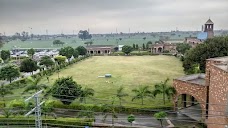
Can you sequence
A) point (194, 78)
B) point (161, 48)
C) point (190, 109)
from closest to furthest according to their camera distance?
point (190, 109), point (194, 78), point (161, 48)


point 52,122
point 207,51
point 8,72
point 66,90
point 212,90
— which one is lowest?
point 52,122

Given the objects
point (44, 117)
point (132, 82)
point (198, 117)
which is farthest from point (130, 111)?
point (132, 82)

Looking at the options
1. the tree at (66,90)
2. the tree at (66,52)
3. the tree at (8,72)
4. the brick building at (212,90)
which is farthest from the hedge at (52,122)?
the tree at (66,52)

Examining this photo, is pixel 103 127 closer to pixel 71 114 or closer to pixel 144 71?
pixel 71 114

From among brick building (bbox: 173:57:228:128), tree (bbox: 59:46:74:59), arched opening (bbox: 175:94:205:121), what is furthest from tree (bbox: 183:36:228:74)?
tree (bbox: 59:46:74:59)

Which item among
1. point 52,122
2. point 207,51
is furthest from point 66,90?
point 207,51

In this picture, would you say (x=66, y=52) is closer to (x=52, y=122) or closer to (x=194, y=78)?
(x=52, y=122)

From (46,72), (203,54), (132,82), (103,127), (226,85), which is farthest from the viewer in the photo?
(46,72)

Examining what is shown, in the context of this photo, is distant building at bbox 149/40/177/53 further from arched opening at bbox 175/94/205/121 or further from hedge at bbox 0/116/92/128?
hedge at bbox 0/116/92/128
